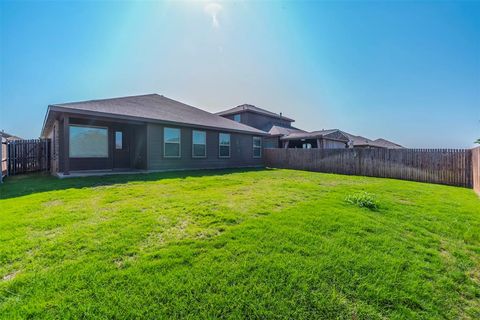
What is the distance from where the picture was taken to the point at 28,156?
38.7ft

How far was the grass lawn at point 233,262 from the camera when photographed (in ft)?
6.38

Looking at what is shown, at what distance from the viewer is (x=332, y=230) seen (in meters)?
3.52

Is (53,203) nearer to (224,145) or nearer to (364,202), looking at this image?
(364,202)

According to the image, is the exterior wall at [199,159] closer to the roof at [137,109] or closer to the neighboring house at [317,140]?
the roof at [137,109]

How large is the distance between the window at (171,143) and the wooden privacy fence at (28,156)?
7.49 m

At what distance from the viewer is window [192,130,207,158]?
12.1 metres

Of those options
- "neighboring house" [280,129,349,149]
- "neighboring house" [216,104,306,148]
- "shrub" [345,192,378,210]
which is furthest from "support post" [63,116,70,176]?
"neighboring house" [216,104,306,148]

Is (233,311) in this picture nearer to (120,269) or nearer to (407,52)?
(120,269)

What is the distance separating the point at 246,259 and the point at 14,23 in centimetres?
1224

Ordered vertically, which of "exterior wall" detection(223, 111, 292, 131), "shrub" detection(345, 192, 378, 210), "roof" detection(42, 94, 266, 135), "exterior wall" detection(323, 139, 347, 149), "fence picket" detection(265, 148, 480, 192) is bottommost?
"shrub" detection(345, 192, 378, 210)

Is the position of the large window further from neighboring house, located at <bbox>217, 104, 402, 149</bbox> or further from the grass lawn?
neighboring house, located at <bbox>217, 104, 402, 149</bbox>

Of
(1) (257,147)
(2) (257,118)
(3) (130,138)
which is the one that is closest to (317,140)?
(1) (257,147)

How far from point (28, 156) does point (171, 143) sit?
26.0 feet

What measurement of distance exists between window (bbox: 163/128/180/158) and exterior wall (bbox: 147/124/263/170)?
0.16 m
